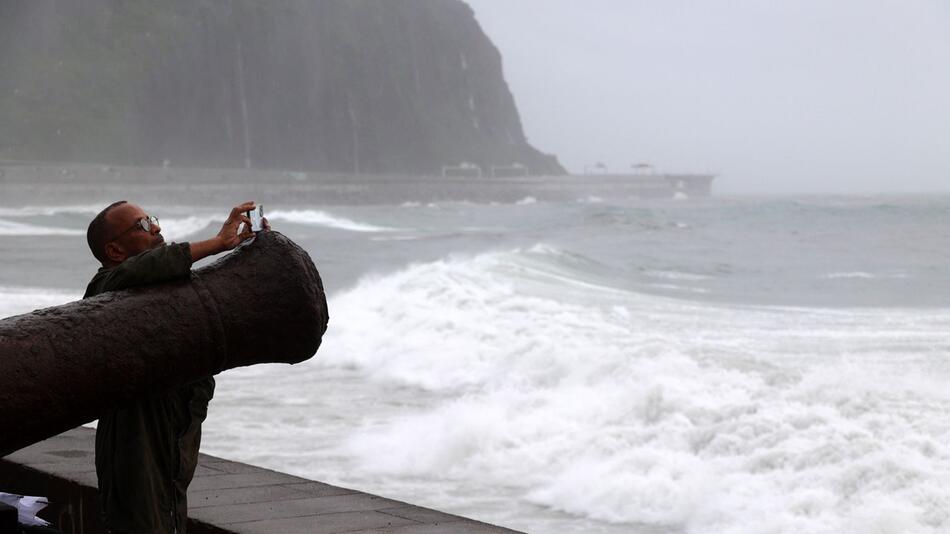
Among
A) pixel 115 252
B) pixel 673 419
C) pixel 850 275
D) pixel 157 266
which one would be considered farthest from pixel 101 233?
pixel 850 275

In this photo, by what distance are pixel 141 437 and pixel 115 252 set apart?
38 cm

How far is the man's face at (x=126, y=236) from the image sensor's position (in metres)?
2.50

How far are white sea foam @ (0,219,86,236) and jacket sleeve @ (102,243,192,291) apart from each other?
40421 millimetres

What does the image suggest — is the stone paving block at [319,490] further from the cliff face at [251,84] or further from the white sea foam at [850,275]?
the cliff face at [251,84]

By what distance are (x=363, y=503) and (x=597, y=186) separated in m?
130

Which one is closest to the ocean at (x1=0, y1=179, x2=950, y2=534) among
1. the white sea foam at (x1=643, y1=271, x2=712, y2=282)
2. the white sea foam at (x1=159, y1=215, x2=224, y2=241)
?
the white sea foam at (x1=643, y1=271, x2=712, y2=282)

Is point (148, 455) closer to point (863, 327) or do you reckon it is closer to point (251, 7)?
point (863, 327)

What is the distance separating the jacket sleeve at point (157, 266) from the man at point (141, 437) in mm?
95

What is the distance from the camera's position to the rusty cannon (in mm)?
2178

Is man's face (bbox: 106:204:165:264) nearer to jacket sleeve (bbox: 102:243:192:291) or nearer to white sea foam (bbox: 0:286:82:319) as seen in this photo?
jacket sleeve (bbox: 102:243:192:291)

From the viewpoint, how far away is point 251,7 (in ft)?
362

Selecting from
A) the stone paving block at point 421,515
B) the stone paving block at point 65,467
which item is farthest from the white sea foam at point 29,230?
the stone paving block at point 421,515

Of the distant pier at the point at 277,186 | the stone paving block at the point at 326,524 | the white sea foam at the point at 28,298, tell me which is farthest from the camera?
the distant pier at the point at 277,186

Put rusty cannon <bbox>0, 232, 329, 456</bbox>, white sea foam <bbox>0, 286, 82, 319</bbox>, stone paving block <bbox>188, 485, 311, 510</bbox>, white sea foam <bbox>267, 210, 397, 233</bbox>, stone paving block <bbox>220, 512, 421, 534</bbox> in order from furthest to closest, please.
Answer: white sea foam <bbox>267, 210, 397, 233</bbox>
white sea foam <bbox>0, 286, 82, 319</bbox>
stone paving block <bbox>188, 485, 311, 510</bbox>
stone paving block <bbox>220, 512, 421, 534</bbox>
rusty cannon <bbox>0, 232, 329, 456</bbox>
